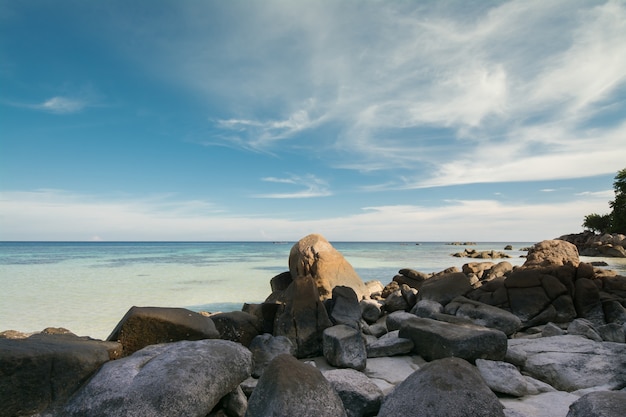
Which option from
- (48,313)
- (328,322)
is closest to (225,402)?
(328,322)

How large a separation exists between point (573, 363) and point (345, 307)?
3.69 m

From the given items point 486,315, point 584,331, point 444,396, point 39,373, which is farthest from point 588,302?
point 39,373

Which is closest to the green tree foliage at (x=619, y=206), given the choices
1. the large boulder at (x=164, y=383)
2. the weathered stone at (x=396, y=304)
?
the weathered stone at (x=396, y=304)

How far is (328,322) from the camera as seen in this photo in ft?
19.8

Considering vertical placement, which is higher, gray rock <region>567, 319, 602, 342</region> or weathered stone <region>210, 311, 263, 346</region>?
weathered stone <region>210, 311, 263, 346</region>

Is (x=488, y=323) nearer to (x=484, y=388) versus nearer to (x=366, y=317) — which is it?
(x=366, y=317)

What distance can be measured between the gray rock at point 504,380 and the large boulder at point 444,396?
1111mm

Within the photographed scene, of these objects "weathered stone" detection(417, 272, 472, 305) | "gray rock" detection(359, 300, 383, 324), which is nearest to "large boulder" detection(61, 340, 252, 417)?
"gray rock" detection(359, 300, 383, 324)


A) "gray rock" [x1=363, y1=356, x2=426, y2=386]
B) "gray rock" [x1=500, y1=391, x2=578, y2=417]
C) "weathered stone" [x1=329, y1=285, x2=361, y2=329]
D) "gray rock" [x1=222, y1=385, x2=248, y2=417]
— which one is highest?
"weathered stone" [x1=329, y1=285, x2=361, y2=329]

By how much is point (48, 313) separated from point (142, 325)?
32.3 feet

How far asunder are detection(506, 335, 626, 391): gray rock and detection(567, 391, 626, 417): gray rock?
1999 mm

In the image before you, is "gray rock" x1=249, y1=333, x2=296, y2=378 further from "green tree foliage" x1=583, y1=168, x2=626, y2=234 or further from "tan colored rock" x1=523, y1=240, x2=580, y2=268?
"green tree foliage" x1=583, y1=168, x2=626, y2=234

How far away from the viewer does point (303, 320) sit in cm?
597

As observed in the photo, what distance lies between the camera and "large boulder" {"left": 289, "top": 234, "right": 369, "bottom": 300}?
39.8 ft
